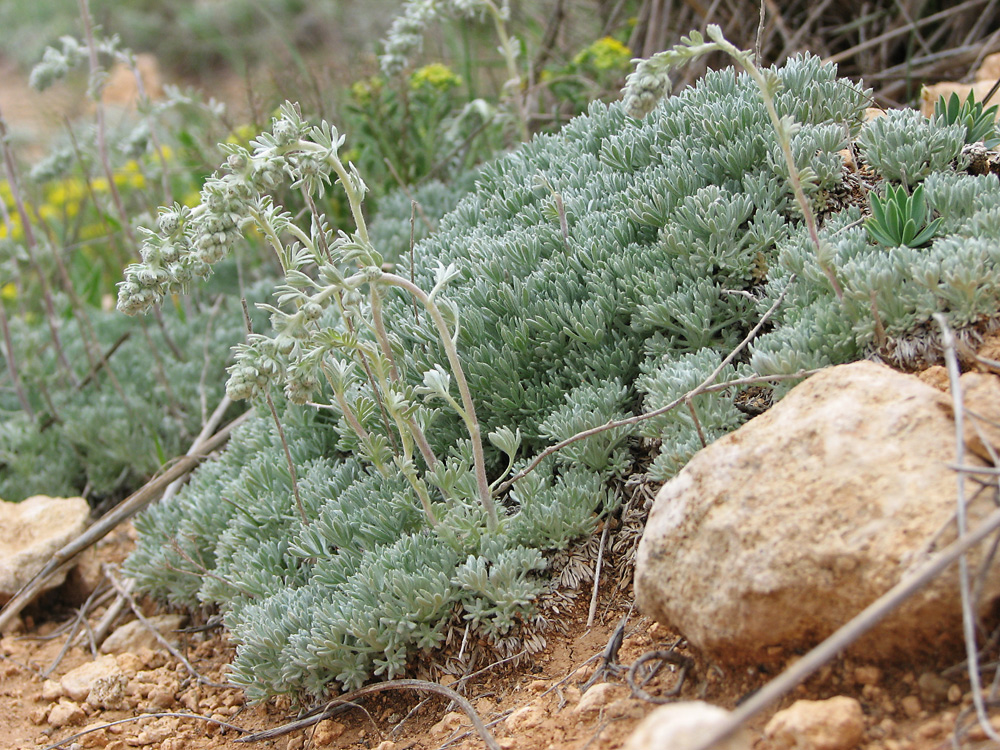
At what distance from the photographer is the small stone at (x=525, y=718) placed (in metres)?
2.18

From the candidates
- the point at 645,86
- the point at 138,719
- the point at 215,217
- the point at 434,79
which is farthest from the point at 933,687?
the point at 434,79

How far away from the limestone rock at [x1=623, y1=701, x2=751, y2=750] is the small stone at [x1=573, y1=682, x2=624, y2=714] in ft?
2.32

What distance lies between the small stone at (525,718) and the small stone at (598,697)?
0.11 meters

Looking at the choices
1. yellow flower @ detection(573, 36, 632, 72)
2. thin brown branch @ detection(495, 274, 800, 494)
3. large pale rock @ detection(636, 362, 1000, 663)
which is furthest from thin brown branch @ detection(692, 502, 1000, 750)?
yellow flower @ detection(573, 36, 632, 72)

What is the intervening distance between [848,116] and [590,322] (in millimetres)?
1279

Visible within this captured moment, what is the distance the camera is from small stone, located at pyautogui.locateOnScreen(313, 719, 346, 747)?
2.55m

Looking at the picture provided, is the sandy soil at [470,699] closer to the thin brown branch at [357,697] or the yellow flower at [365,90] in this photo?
the thin brown branch at [357,697]

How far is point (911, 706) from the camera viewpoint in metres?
1.71

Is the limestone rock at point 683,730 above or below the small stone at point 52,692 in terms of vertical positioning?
above

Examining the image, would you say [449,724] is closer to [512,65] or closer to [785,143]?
[785,143]

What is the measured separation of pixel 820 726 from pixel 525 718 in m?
0.82

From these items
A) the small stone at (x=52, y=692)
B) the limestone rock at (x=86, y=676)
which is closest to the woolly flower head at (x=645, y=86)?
the limestone rock at (x=86, y=676)

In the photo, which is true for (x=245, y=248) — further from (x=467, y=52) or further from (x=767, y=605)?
(x=767, y=605)

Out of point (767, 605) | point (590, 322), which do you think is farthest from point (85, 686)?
point (767, 605)
